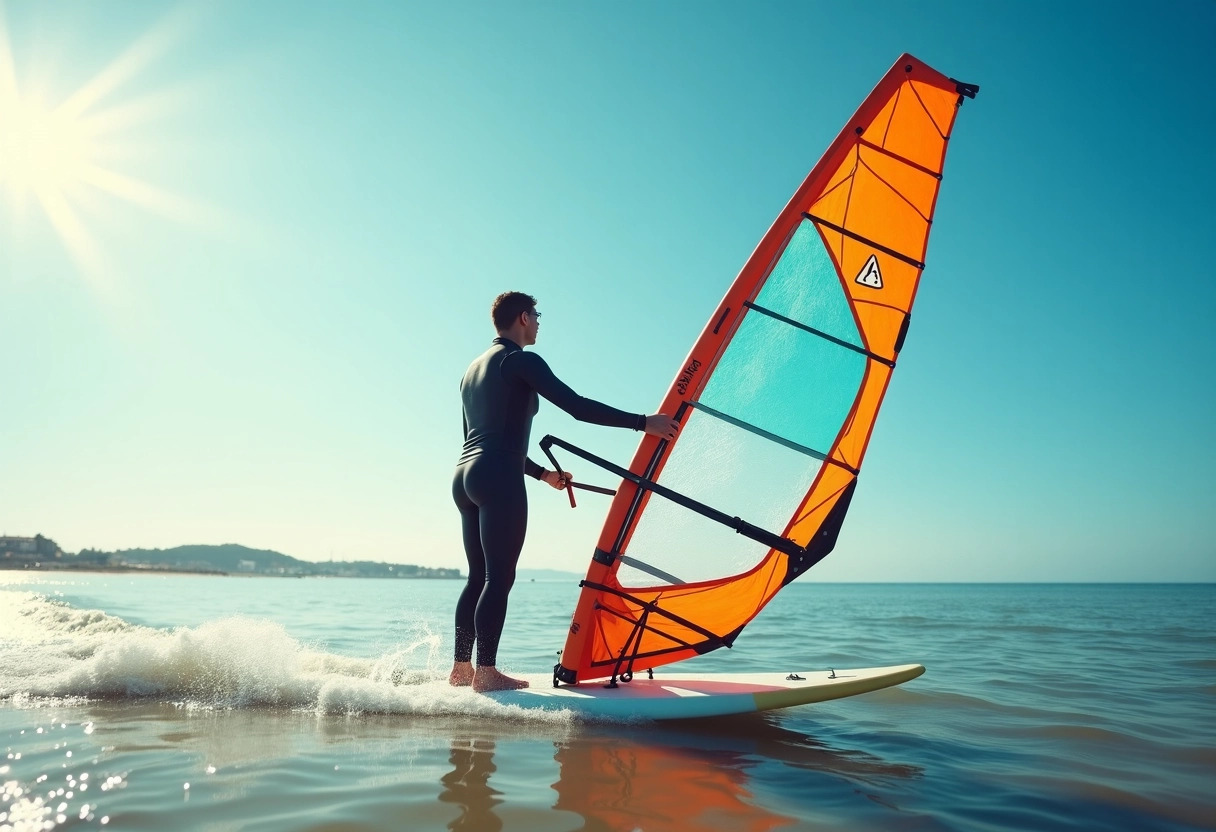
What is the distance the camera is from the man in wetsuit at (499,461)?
137 inches

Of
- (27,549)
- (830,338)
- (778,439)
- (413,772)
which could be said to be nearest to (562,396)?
(778,439)

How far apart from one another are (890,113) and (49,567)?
96262 millimetres

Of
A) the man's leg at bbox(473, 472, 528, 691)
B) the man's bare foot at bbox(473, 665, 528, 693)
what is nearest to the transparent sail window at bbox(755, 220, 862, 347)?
the man's leg at bbox(473, 472, 528, 691)

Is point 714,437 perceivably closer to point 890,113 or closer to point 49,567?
point 890,113

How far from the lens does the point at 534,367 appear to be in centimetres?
351

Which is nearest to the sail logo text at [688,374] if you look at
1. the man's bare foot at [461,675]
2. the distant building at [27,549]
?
the man's bare foot at [461,675]

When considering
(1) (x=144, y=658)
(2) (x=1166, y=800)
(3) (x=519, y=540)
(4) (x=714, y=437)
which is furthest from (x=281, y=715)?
(2) (x=1166, y=800)

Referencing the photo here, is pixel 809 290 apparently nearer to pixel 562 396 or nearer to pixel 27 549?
pixel 562 396

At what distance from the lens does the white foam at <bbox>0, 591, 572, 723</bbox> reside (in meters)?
3.46

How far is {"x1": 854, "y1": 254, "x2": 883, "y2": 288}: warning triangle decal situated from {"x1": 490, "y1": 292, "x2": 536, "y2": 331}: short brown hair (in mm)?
1785

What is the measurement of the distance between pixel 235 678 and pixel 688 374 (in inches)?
110

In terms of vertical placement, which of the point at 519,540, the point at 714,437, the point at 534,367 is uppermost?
the point at 534,367

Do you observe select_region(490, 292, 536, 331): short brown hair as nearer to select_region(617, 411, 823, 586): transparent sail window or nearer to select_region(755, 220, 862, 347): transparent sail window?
select_region(617, 411, 823, 586): transparent sail window

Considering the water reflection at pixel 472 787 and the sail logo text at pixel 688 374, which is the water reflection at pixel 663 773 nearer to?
the water reflection at pixel 472 787
